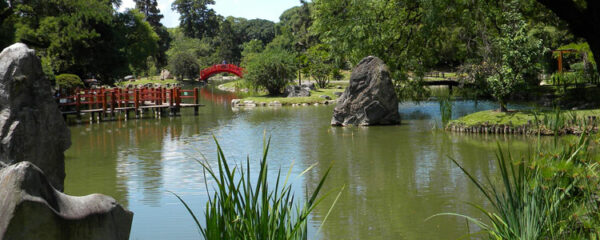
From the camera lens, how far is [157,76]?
67.7m

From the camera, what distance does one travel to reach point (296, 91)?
106ft

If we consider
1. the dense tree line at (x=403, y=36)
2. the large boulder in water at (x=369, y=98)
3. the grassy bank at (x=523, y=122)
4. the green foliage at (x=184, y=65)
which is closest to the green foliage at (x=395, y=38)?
the dense tree line at (x=403, y=36)

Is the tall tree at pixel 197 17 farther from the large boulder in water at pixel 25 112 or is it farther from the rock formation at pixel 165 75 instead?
the large boulder in water at pixel 25 112

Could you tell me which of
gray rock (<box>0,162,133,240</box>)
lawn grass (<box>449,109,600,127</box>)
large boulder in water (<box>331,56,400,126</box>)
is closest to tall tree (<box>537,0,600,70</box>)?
gray rock (<box>0,162,133,240</box>)

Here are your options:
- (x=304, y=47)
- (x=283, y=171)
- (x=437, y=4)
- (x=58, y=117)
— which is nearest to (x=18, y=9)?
(x=437, y=4)

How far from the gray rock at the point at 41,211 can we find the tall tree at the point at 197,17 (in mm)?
80615

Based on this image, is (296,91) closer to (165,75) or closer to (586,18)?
(586,18)

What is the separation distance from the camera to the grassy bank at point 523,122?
14.0 m

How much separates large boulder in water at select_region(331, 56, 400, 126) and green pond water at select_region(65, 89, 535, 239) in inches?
22.5

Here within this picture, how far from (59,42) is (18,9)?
10.6 feet

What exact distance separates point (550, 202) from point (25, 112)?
5372 millimetres

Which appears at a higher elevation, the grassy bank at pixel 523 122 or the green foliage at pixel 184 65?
the green foliage at pixel 184 65

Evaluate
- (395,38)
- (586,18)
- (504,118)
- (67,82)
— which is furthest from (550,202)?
(67,82)

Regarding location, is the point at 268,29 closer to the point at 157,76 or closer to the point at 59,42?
the point at 157,76
